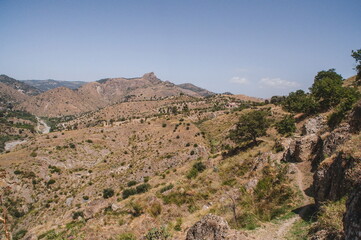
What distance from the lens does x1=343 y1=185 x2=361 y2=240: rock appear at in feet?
21.8

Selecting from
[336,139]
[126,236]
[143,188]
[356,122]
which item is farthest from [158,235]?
[143,188]

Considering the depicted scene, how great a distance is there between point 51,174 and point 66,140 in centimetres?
2430

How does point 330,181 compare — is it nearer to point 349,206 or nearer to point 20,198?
point 349,206

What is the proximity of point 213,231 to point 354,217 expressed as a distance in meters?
6.32

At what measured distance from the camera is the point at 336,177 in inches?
477

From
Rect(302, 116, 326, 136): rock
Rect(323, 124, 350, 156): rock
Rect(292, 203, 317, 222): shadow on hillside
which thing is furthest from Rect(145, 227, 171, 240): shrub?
Rect(302, 116, 326, 136): rock

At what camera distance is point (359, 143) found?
12453 millimetres

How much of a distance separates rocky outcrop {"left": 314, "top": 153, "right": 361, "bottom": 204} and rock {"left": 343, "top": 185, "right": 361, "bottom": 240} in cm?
273

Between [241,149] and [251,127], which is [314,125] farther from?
[241,149]

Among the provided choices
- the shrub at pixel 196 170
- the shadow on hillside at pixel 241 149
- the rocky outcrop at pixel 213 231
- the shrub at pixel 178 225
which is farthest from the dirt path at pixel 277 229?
the shadow on hillside at pixel 241 149

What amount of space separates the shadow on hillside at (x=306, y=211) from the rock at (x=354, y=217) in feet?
22.2

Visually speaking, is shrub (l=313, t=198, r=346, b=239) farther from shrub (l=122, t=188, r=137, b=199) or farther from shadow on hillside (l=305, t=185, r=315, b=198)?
shrub (l=122, t=188, r=137, b=199)

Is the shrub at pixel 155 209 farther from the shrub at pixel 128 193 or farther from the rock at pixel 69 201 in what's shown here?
the rock at pixel 69 201

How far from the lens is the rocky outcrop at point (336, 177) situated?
1046 cm
